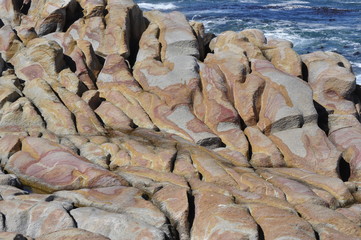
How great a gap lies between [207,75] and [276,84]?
3351mm

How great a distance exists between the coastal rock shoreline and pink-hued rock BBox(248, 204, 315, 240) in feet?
0.17

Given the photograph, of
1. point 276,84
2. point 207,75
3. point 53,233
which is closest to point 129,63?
point 207,75

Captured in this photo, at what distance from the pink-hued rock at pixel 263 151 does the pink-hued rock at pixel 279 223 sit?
20.8ft

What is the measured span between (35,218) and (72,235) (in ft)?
5.73

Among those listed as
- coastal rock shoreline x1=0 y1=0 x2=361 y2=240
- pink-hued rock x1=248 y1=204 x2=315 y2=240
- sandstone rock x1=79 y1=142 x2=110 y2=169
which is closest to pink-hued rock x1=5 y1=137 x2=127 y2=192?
coastal rock shoreline x1=0 y1=0 x2=361 y2=240

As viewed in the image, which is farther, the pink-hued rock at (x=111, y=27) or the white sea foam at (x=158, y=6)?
the white sea foam at (x=158, y=6)

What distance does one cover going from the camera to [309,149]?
2322 cm

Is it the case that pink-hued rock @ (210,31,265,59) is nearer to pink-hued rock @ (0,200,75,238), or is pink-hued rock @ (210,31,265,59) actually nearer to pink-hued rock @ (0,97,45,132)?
pink-hued rock @ (0,97,45,132)

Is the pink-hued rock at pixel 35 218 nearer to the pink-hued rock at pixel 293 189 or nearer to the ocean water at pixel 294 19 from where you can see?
the pink-hued rock at pixel 293 189

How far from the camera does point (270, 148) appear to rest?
74.7ft

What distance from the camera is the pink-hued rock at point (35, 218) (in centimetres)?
1404

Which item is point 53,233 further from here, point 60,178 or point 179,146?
point 179,146

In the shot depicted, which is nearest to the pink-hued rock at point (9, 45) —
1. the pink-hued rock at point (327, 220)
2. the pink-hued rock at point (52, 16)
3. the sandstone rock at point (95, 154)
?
the pink-hued rock at point (52, 16)

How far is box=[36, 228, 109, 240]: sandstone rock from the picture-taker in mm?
12961
